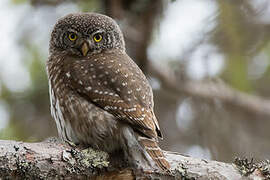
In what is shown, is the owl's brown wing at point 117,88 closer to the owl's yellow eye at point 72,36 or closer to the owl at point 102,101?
the owl at point 102,101

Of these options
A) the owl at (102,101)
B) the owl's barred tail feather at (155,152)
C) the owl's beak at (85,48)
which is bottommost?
the owl's barred tail feather at (155,152)

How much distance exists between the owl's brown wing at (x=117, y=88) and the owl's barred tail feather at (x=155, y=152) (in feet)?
0.17

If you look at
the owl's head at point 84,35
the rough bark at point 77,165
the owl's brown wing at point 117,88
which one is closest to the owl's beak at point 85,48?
the owl's head at point 84,35

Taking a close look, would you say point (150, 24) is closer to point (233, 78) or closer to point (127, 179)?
point (233, 78)

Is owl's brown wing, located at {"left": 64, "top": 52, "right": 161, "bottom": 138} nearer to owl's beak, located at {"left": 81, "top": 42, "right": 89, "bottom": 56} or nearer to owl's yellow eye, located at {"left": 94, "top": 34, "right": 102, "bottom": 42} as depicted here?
owl's beak, located at {"left": 81, "top": 42, "right": 89, "bottom": 56}

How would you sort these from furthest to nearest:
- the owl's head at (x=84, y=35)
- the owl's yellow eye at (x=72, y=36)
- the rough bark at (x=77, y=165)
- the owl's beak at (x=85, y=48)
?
1. the owl's yellow eye at (x=72, y=36)
2. the owl's head at (x=84, y=35)
3. the owl's beak at (x=85, y=48)
4. the rough bark at (x=77, y=165)

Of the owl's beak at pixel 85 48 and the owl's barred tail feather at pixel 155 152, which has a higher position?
the owl's beak at pixel 85 48

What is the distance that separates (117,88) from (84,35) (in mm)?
941

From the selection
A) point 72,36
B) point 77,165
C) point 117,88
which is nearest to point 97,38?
point 72,36

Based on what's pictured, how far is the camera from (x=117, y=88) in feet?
12.8

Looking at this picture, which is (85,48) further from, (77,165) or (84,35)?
(77,165)

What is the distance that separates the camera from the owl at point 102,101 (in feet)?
11.9

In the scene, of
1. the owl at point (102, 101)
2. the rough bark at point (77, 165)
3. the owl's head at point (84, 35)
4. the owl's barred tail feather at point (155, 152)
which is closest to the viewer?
the rough bark at point (77, 165)

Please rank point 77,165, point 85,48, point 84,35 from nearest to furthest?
point 77,165 → point 85,48 → point 84,35
